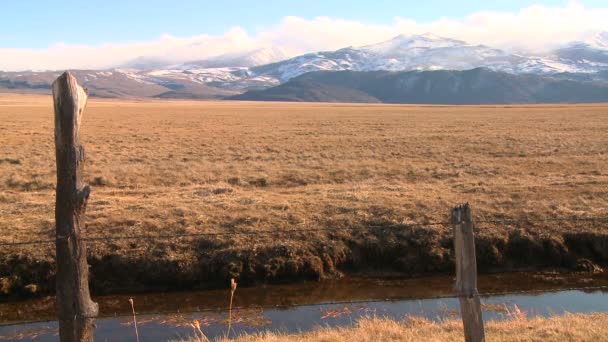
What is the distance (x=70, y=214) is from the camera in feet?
20.2

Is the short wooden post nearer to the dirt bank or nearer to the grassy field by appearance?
the grassy field

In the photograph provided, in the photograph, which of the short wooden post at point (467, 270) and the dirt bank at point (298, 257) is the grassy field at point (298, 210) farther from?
the short wooden post at point (467, 270)

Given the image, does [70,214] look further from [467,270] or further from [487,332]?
[487,332]

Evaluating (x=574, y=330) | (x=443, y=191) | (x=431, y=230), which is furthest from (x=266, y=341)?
(x=443, y=191)

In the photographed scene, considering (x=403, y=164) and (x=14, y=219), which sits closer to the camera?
(x=14, y=219)

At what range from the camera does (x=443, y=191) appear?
19.8 meters

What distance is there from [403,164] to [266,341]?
20.6 metres

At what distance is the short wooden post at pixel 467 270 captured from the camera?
6031mm

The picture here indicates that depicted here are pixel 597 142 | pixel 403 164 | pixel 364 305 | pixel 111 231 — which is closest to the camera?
pixel 364 305

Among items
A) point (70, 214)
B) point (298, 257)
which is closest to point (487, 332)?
point (70, 214)

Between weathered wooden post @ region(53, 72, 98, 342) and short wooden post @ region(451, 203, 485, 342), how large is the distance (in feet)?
13.5

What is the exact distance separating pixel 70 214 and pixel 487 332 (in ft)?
19.4

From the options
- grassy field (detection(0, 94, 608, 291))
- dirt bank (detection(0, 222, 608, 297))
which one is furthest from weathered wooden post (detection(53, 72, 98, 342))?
dirt bank (detection(0, 222, 608, 297))

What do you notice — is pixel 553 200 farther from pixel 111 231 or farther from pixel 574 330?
pixel 111 231
